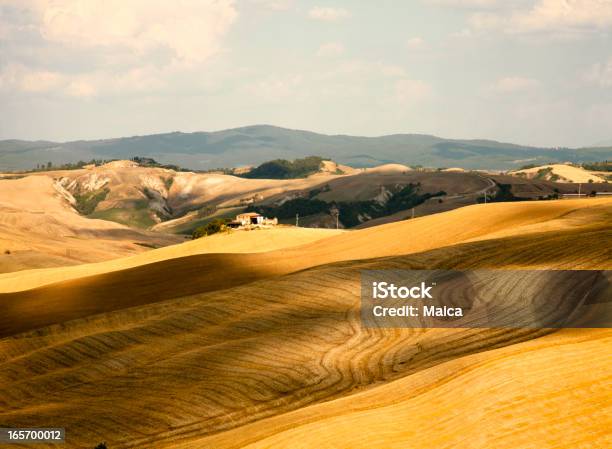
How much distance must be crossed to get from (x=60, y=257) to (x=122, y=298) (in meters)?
114

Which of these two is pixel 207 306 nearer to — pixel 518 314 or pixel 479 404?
pixel 518 314

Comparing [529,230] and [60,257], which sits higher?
[529,230]

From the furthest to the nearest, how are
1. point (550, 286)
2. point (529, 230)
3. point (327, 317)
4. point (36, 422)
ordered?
point (529, 230) → point (327, 317) → point (550, 286) → point (36, 422)

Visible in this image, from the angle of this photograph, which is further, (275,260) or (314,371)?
(275,260)

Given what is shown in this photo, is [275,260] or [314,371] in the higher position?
[275,260]

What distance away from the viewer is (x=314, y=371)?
133ft

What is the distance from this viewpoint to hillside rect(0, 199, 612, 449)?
2638 cm

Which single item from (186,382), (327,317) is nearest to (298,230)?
(327,317)

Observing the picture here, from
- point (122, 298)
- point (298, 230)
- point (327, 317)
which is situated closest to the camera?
point (327, 317)

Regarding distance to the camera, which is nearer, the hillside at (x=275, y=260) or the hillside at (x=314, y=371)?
the hillside at (x=314, y=371)

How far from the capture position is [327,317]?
49281 millimetres

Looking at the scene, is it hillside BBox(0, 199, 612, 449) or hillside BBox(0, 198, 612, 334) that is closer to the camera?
hillside BBox(0, 199, 612, 449)

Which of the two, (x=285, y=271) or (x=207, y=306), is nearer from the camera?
(x=207, y=306)

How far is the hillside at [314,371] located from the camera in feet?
86.5
